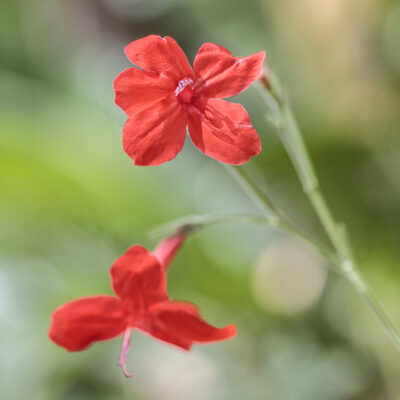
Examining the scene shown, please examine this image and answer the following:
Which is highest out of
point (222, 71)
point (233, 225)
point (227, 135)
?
point (233, 225)

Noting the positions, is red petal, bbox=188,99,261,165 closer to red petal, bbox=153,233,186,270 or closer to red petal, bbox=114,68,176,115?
red petal, bbox=114,68,176,115

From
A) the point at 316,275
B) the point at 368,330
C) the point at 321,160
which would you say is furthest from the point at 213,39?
the point at 368,330

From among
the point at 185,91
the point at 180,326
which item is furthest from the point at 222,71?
the point at 180,326

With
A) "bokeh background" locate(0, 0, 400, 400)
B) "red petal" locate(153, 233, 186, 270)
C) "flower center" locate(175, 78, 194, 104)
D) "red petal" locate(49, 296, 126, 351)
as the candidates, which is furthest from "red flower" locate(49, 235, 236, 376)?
"bokeh background" locate(0, 0, 400, 400)

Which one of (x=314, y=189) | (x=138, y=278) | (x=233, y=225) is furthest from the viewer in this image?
(x=233, y=225)

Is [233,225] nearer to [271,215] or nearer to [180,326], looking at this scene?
[271,215]

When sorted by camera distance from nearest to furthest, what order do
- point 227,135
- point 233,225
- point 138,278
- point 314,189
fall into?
1. point 227,135
2. point 138,278
3. point 314,189
4. point 233,225

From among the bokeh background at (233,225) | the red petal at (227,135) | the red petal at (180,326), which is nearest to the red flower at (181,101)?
the red petal at (227,135)
